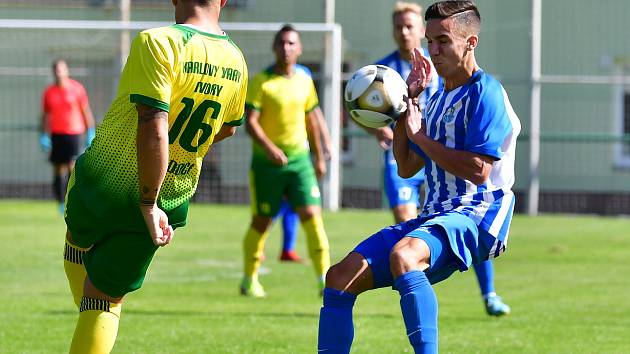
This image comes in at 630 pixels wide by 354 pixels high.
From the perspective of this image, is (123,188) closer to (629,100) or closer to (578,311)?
(578,311)

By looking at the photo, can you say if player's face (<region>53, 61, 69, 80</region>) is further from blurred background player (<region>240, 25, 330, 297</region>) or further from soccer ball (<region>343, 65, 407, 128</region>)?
soccer ball (<region>343, 65, 407, 128</region>)

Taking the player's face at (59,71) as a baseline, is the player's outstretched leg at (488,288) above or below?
below

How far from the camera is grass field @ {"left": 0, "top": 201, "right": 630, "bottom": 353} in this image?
8305mm

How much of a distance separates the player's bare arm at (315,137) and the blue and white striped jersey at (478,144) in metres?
5.51

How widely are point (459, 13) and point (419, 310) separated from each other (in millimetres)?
1524

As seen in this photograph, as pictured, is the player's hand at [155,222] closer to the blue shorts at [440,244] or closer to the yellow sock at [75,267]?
the yellow sock at [75,267]

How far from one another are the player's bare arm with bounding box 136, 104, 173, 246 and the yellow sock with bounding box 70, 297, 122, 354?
50 centimetres

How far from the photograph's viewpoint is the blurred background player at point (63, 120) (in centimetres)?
2030

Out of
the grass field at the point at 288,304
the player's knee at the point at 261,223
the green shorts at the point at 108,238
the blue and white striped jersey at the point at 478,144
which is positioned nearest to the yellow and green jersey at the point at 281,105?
the player's knee at the point at 261,223

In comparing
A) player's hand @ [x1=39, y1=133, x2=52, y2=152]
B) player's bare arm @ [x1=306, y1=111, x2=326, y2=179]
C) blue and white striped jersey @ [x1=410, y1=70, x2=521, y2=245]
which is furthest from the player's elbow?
player's hand @ [x1=39, y1=133, x2=52, y2=152]

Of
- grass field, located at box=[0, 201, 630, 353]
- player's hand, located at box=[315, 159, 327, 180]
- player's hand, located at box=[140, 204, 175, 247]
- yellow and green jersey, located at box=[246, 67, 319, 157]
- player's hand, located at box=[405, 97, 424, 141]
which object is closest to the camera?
player's hand, located at box=[140, 204, 175, 247]

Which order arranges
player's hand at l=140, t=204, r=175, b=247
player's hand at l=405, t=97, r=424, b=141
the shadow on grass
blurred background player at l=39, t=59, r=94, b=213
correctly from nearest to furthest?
player's hand at l=140, t=204, r=175, b=247 < player's hand at l=405, t=97, r=424, b=141 < the shadow on grass < blurred background player at l=39, t=59, r=94, b=213

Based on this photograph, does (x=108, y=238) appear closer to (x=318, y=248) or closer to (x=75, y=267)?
(x=75, y=267)

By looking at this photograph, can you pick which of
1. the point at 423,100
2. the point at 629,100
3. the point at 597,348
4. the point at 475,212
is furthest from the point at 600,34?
the point at 475,212
